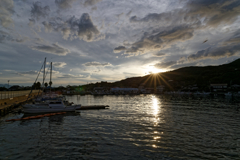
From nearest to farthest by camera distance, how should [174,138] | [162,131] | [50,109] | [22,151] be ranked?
[22,151]
[174,138]
[162,131]
[50,109]

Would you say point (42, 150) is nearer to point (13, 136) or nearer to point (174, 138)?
point (13, 136)

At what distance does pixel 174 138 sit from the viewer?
693 inches

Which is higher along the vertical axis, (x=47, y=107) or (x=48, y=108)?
(x=47, y=107)

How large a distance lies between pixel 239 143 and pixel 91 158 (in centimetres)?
1835

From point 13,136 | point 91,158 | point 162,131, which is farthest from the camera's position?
point 162,131

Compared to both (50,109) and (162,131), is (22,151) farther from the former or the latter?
(50,109)

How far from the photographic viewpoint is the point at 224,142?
53.5 ft

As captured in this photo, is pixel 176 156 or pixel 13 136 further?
pixel 13 136

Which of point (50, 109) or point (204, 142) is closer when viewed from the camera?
point (204, 142)

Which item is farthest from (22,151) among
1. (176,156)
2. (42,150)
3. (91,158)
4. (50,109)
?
(50,109)

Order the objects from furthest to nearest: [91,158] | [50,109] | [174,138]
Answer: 1. [50,109]
2. [174,138]
3. [91,158]

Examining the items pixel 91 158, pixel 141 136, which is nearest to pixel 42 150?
pixel 91 158

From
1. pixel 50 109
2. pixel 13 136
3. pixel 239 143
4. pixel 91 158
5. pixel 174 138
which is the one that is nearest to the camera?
pixel 91 158

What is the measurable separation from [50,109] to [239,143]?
136 feet
